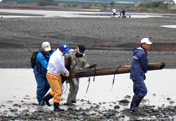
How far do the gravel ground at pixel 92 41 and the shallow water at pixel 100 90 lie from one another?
2.04 m

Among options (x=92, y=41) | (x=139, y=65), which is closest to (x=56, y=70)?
(x=139, y=65)

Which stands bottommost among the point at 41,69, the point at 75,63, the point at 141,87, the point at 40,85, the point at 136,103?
the point at 136,103

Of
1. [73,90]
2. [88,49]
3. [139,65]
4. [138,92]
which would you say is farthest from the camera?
[88,49]

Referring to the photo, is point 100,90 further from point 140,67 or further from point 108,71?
point 140,67

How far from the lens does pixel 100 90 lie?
10.4m

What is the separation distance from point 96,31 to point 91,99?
15523mm

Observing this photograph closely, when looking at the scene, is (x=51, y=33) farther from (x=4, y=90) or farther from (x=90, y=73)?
(x=90, y=73)

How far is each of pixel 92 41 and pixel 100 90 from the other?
1062 cm

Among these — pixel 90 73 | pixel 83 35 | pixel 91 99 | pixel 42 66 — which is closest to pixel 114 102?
pixel 91 99

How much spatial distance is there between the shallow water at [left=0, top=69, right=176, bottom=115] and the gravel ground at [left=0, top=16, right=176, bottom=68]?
2.04m

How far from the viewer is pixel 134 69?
7.62 meters

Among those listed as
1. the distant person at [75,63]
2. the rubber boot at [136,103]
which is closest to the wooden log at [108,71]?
the distant person at [75,63]

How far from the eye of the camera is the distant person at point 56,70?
7480mm

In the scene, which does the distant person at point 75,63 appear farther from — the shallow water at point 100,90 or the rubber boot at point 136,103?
the rubber boot at point 136,103
